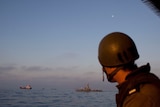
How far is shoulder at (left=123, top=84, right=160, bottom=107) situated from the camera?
2090mm

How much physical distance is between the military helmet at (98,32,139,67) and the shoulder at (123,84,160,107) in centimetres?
38

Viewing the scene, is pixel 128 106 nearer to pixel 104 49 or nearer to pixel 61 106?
pixel 104 49

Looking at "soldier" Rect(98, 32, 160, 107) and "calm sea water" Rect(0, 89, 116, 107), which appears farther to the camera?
"calm sea water" Rect(0, 89, 116, 107)

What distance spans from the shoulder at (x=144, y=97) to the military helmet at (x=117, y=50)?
375mm

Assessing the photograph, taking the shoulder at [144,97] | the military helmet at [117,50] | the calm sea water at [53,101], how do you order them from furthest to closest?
the calm sea water at [53,101] < the military helmet at [117,50] < the shoulder at [144,97]

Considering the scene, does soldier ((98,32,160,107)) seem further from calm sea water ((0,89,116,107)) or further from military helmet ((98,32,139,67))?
calm sea water ((0,89,116,107))

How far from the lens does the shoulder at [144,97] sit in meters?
2.09

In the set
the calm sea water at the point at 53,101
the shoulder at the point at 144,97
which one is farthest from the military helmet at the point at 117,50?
the calm sea water at the point at 53,101

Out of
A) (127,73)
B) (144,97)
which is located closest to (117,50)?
(127,73)

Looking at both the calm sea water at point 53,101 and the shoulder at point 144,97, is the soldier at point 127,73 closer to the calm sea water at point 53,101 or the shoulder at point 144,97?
the shoulder at point 144,97

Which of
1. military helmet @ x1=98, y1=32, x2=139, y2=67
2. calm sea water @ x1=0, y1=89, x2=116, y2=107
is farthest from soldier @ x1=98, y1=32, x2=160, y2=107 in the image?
calm sea water @ x1=0, y1=89, x2=116, y2=107

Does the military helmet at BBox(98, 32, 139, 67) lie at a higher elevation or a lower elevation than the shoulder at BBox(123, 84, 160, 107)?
higher

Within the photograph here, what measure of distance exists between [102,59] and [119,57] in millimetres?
188

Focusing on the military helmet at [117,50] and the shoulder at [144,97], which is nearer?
the shoulder at [144,97]
